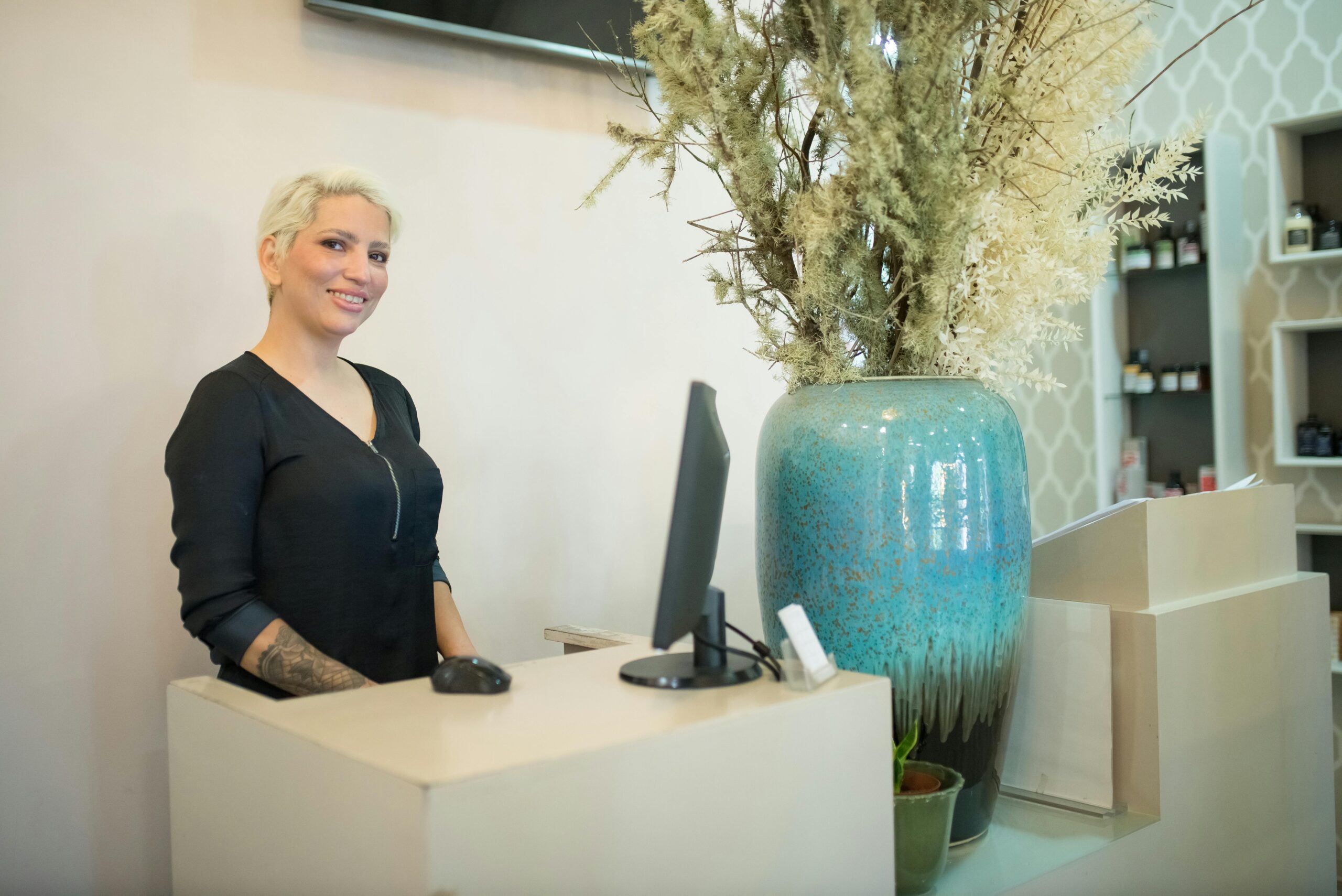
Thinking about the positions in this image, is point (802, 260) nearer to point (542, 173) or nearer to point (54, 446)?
point (542, 173)

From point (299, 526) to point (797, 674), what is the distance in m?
0.76

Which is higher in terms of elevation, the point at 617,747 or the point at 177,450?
the point at 177,450

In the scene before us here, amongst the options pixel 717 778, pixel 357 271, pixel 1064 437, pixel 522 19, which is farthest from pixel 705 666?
pixel 1064 437

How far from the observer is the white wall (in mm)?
1763

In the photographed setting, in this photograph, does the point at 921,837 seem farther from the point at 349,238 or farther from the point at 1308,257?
the point at 1308,257

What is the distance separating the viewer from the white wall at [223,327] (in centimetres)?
176

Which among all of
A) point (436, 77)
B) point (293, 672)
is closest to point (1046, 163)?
point (293, 672)

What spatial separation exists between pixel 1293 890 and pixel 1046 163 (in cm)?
126

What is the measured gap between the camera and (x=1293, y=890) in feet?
Result: 5.70

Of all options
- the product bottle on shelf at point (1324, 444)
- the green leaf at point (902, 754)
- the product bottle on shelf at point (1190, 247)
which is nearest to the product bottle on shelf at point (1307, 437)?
the product bottle on shelf at point (1324, 444)

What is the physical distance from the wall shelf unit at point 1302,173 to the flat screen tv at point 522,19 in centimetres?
231

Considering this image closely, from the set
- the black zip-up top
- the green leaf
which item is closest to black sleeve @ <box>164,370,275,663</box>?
the black zip-up top

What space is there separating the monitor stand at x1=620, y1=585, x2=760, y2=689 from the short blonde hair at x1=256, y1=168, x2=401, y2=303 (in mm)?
855

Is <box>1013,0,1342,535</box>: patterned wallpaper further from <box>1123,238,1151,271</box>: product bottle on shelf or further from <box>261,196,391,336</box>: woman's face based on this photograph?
<box>261,196,391,336</box>: woman's face
